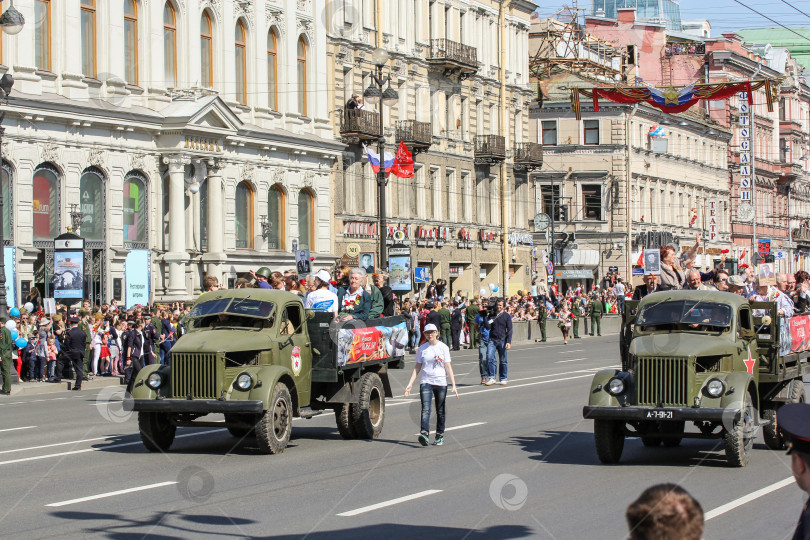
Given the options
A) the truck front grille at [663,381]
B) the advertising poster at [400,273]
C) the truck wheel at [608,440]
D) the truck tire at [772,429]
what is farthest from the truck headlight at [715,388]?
the advertising poster at [400,273]

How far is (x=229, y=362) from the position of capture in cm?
1587

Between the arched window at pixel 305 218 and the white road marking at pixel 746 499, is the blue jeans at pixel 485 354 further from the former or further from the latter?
the arched window at pixel 305 218

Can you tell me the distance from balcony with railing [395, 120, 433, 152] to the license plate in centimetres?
4207

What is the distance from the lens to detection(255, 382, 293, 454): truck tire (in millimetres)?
15383

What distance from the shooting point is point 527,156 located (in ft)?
221

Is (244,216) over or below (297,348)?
over

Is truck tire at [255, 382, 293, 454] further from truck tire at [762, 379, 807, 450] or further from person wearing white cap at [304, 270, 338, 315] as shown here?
truck tire at [762, 379, 807, 450]

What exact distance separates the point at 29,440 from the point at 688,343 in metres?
8.60

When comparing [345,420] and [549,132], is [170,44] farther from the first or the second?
[549,132]

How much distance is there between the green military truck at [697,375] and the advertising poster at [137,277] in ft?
84.3

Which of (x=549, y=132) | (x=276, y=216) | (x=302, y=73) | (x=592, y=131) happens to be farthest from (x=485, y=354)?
(x=592, y=131)

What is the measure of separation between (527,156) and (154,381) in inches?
2089

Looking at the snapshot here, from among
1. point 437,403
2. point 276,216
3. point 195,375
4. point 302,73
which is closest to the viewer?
point 195,375

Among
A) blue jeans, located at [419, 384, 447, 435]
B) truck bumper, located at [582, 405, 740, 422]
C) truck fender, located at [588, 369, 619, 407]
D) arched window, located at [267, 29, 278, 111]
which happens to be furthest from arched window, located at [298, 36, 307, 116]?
truck bumper, located at [582, 405, 740, 422]
